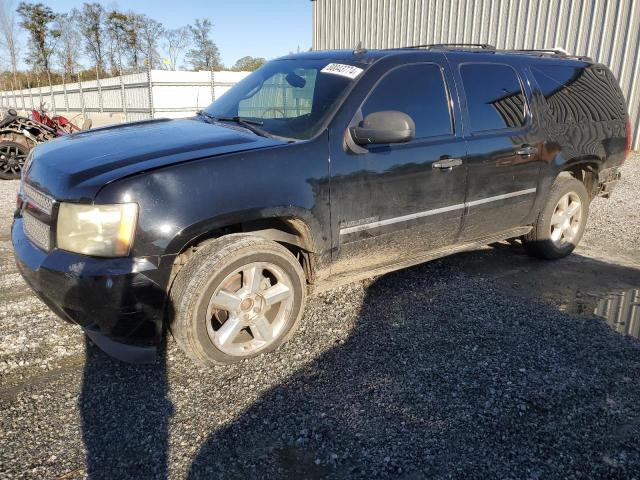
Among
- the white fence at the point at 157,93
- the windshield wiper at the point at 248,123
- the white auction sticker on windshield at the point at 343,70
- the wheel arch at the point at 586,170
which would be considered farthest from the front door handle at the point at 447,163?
the white fence at the point at 157,93

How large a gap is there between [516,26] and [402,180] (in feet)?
40.1

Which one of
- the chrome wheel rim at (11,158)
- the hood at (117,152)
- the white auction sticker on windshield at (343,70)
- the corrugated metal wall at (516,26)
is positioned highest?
the corrugated metal wall at (516,26)

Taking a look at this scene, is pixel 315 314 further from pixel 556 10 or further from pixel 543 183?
pixel 556 10

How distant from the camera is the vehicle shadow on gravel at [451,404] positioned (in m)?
2.20

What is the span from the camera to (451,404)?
8.54 ft

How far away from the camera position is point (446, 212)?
12.5ft

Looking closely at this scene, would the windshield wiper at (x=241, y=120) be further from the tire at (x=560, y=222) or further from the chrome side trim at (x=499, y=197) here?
the tire at (x=560, y=222)

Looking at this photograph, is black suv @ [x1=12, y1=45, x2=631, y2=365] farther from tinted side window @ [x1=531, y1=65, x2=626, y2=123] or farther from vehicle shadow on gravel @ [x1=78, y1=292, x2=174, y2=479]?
vehicle shadow on gravel @ [x1=78, y1=292, x2=174, y2=479]

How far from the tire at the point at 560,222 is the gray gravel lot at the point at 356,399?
957 mm

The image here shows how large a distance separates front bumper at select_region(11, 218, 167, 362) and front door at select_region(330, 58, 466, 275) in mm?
1250

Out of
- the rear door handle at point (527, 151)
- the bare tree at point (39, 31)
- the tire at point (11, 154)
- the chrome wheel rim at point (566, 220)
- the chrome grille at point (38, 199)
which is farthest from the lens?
the bare tree at point (39, 31)

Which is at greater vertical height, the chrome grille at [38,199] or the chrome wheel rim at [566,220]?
the chrome grille at [38,199]

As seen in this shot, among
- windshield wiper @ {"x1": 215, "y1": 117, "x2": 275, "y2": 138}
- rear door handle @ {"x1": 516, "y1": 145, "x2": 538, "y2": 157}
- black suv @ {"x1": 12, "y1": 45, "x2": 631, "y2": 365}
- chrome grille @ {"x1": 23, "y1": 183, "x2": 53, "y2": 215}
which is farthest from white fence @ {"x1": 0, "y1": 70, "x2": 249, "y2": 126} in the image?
chrome grille @ {"x1": 23, "y1": 183, "x2": 53, "y2": 215}

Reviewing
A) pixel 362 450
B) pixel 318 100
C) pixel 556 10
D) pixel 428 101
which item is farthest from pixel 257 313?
pixel 556 10
